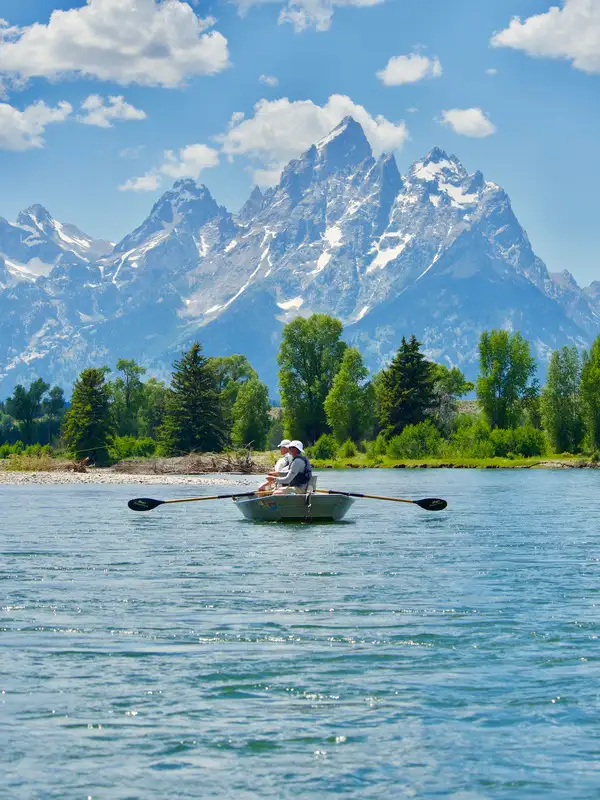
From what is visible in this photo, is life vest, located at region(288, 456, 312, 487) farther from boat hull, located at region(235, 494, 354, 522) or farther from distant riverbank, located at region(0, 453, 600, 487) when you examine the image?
distant riverbank, located at region(0, 453, 600, 487)

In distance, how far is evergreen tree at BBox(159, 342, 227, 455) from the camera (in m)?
96.4

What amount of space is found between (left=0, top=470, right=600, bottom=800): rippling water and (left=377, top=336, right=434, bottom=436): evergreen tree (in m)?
81.6

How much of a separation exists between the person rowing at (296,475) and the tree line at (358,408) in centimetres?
6029

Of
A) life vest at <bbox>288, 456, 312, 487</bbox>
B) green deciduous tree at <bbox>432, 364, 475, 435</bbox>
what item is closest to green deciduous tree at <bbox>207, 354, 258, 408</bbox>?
green deciduous tree at <bbox>432, 364, 475, 435</bbox>

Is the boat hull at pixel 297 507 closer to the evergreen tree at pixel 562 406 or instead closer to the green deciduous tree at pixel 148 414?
the evergreen tree at pixel 562 406

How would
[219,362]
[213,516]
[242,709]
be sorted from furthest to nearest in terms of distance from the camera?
[219,362] < [213,516] < [242,709]

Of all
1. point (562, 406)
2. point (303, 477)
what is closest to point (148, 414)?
point (562, 406)

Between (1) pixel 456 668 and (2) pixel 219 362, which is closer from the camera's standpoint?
(1) pixel 456 668

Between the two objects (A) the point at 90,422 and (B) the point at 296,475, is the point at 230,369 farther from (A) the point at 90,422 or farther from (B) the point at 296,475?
(B) the point at 296,475

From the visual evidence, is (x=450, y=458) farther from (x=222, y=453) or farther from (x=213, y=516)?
(x=213, y=516)

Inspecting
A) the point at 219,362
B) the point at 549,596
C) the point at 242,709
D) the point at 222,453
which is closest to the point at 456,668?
the point at 242,709

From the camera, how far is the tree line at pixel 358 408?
9644 centimetres

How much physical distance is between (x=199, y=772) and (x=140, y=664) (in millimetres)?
3922

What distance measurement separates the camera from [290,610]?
1747cm
